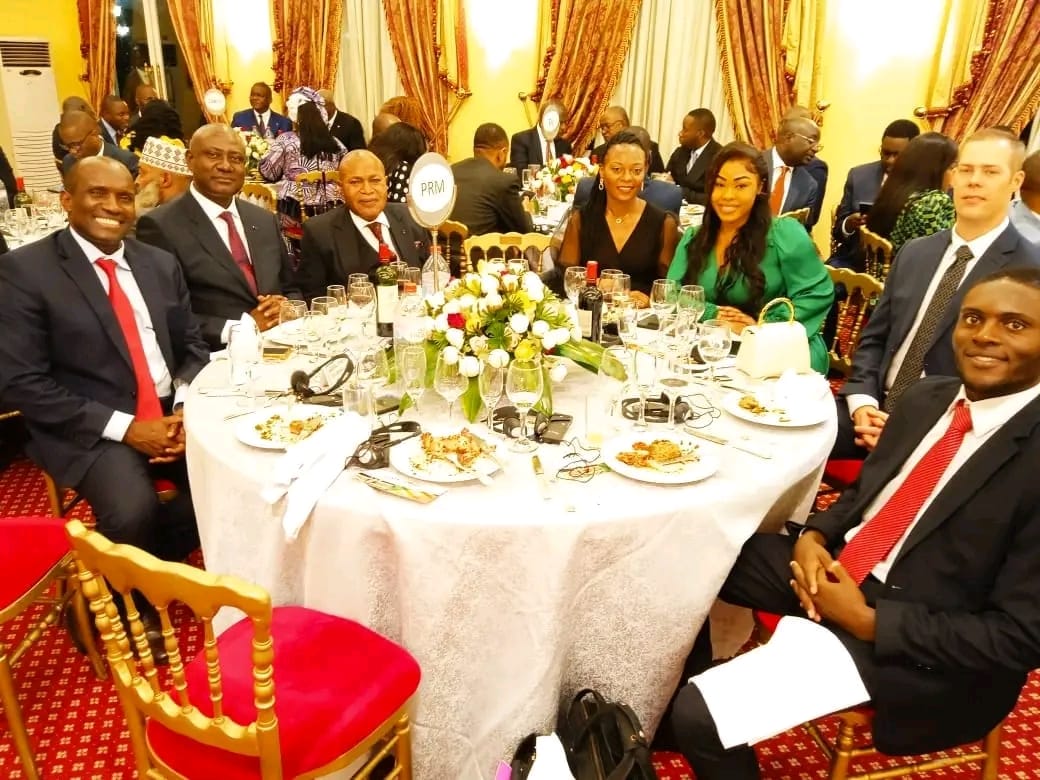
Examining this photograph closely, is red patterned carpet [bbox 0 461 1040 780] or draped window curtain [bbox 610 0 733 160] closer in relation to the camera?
red patterned carpet [bbox 0 461 1040 780]

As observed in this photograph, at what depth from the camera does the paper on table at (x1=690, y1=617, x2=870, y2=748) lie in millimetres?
1650

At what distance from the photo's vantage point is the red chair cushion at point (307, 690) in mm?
1508

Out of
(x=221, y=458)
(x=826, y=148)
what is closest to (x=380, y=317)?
(x=221, y=458)

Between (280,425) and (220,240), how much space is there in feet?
5.63

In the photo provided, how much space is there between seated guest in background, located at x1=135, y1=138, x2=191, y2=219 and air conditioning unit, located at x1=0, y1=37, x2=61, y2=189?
19.9ft

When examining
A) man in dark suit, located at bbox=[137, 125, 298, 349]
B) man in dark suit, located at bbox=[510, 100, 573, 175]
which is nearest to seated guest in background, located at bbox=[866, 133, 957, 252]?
man in dark suit, located at bbox=[137, 125, 298, 349]

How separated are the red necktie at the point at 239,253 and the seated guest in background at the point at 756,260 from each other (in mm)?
2009

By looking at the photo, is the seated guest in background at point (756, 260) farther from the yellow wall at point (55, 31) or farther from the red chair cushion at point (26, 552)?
the yellow wall at point (55, 31)

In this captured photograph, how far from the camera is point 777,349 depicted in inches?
97.0

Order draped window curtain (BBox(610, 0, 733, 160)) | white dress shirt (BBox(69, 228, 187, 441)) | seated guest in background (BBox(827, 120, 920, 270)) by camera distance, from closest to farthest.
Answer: white dress shirt (BBox(69, 228, 187, 441))
seated guest in background (BBox(827, 120, 920, 270))
draped window curtain (BBox(610, 0, 733, 160))

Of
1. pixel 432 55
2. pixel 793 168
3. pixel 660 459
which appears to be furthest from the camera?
pixel 432 55

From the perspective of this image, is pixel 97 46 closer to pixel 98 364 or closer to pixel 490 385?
pixel 98 364

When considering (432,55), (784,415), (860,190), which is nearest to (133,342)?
(784,415)

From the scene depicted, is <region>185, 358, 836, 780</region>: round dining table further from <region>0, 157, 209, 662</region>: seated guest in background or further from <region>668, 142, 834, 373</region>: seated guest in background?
<region>668, 142, 834, 373</region>: seated guest in background
